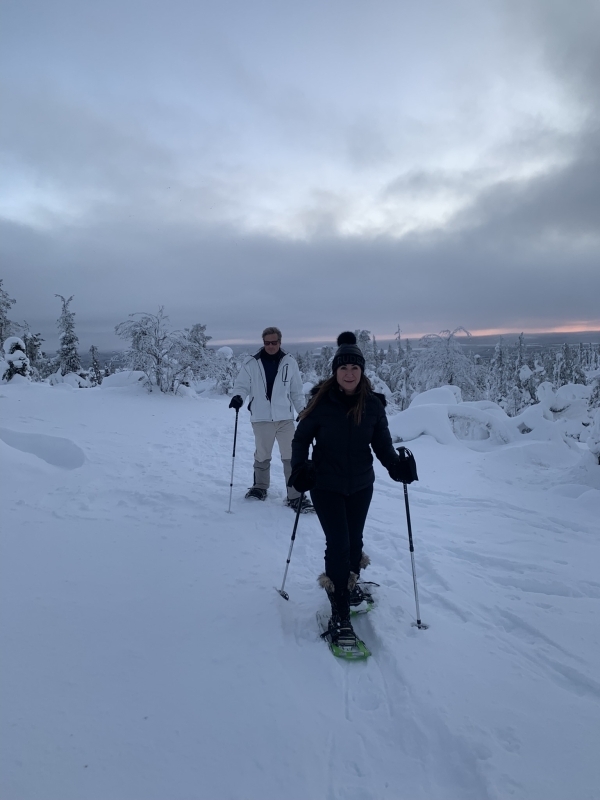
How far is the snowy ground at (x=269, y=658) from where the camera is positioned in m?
1.99

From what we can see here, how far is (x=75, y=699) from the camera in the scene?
7.57 feet

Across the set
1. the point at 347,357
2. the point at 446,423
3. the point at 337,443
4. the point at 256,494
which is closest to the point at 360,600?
the point at 337,443

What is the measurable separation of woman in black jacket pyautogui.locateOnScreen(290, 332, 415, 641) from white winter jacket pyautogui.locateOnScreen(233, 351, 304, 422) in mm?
2364

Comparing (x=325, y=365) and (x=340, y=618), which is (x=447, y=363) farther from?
(x=340, y=618)

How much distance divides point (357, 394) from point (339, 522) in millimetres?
987

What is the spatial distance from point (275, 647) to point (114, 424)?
8899 mm

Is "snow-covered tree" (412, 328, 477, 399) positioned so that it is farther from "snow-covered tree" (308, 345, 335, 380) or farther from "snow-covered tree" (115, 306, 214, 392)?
"snow-covered tree" (115, 306, 214, 392)

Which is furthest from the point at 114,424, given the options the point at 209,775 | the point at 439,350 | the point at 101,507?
the point at 439,350

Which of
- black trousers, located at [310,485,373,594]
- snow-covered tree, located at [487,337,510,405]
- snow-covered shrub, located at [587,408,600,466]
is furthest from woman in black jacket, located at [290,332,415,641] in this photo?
snow-covered tree, located at [487,337,510,405]

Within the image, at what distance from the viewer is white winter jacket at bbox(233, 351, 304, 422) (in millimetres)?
5559

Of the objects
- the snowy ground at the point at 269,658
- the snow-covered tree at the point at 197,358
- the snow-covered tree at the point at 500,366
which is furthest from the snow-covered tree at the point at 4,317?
the snow-covered tree at the point at 500,366

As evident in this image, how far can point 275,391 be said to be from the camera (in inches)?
218

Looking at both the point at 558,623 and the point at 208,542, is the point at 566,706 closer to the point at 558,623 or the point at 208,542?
the point at 558,623

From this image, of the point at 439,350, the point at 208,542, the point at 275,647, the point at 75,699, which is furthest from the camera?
the point at 439,350
